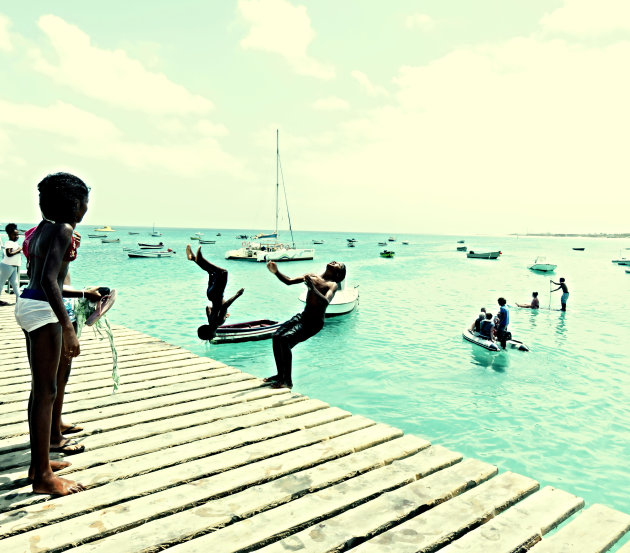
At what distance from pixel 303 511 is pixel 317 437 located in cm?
139

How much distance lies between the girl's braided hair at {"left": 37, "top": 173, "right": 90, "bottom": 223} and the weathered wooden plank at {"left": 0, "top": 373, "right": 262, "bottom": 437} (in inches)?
110

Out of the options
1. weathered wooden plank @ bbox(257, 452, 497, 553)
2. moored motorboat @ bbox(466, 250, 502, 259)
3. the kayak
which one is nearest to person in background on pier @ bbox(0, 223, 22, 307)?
weathered wooden plank @ bbox(257, 452, 497, 553)

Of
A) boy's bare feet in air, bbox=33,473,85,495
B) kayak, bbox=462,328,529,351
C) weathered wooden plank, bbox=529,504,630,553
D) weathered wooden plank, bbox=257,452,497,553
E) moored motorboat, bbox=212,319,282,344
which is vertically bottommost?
kayak, bbox=462,328,529,351

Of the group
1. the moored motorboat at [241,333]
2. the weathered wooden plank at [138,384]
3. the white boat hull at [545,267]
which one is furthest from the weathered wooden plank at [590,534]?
the white boat hull at [545,267]

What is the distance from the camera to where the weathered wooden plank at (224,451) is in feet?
12.4

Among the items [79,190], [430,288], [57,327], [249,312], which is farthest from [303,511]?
[430,288]

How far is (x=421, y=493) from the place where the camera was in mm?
3748

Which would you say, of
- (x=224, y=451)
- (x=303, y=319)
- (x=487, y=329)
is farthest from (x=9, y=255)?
(x=487, y=329)

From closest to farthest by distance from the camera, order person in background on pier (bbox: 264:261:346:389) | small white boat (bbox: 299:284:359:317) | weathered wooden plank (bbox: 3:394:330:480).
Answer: weathered wooden plank (bbox: 3:394:330:480) < person in background on pier (bbox: 264:261:346:389) < small white boat (bbox: 299:284:359:317)

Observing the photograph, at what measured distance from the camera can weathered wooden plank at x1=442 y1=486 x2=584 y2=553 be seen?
3107 mm

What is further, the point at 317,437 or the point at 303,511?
the point at 317,437

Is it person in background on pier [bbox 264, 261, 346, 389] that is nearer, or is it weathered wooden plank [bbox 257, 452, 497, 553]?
weathered wooden plank [bbox 257, 452, 497, 553]

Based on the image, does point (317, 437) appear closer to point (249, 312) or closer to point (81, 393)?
point (81, 393)

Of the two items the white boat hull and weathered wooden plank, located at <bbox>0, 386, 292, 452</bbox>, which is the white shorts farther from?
the white boat hull
